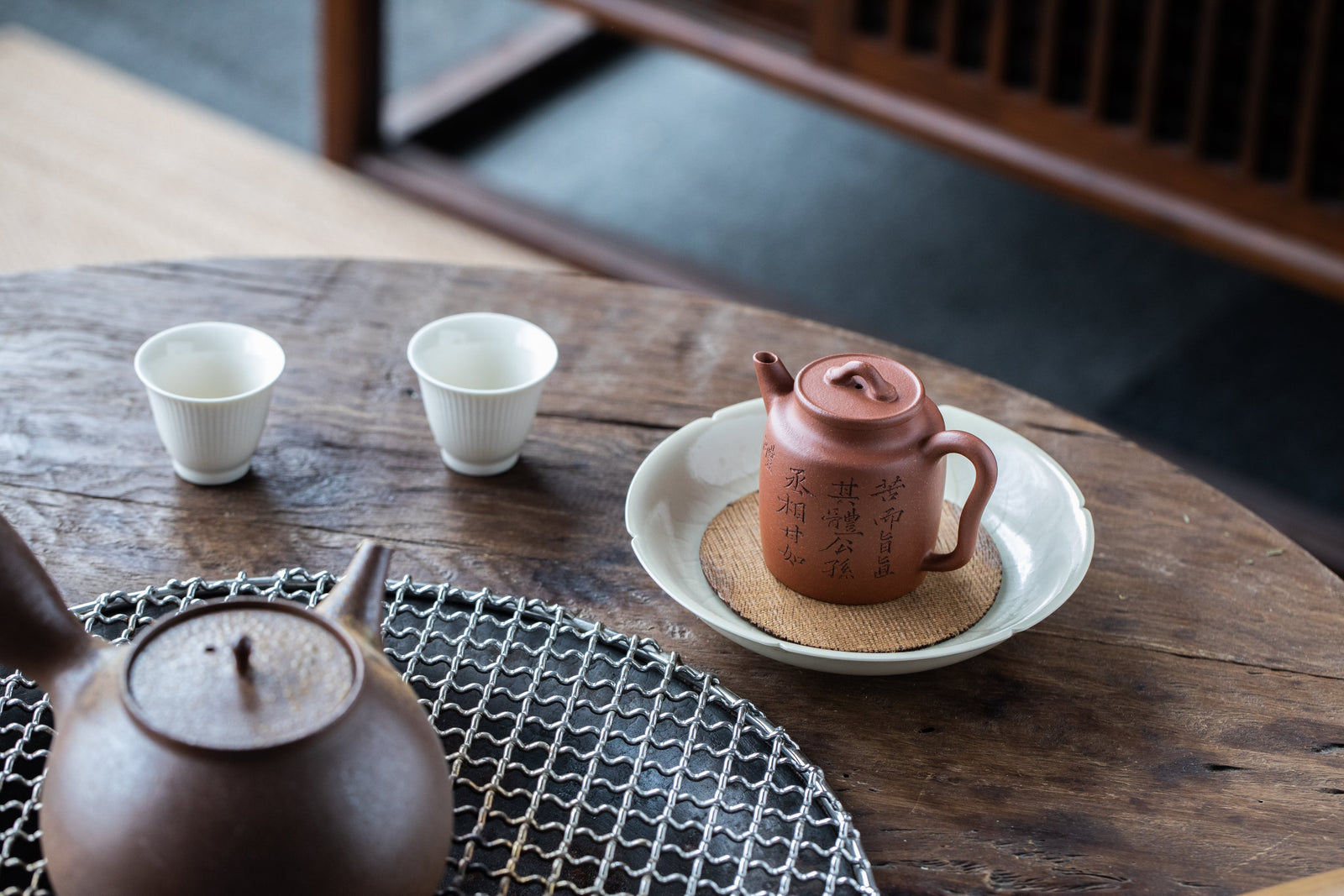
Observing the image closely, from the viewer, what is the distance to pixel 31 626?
0.53 meters

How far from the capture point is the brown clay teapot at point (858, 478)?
0.71 meters

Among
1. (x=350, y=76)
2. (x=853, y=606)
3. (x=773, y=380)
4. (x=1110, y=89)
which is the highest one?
(x=773, y=380)

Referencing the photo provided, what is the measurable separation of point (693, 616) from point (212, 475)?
0.35 metres

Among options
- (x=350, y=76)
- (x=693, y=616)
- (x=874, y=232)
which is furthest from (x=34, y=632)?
(x=874, y=232)

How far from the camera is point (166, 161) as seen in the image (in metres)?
2.31

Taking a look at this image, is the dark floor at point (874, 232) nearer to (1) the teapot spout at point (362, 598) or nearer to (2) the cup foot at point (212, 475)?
(2) the cup foot at point (212, 475)

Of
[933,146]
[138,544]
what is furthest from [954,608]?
[933,146]

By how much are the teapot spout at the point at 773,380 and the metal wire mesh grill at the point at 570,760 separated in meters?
0.17

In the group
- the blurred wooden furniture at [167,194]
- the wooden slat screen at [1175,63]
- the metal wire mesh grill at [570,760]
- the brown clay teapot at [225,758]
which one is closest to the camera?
the brown clay teapot at [225,758]

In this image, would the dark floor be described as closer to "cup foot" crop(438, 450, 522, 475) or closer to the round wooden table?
the round wooden table

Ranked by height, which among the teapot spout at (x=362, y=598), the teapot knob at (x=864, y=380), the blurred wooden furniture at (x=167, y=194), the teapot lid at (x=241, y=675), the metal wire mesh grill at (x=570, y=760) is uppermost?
the teapot lid at (x=241, y=675)

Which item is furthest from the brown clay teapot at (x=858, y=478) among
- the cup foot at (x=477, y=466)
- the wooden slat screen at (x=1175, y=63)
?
the wooden slat screen at (x=1175, y=63)

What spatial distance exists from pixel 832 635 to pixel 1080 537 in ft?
0.59

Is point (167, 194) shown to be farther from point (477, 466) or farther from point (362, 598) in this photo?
point (362, 598)
